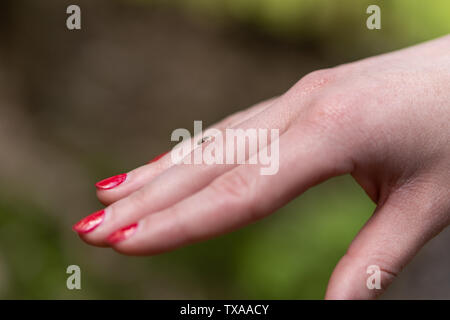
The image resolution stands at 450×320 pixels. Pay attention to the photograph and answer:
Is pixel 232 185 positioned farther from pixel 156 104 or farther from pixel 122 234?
pixel 156 104

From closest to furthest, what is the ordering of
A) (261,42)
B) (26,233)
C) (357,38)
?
(26,233)
(357,38)
(261,42)

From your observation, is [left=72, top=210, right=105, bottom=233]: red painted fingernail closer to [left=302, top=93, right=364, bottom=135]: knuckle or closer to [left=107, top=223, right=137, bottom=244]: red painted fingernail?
[left=107, top=223, right=137, bottom=244]: red painted fingernail

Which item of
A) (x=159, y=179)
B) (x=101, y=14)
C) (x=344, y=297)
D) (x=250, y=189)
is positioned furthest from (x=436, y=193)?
(x=101, y=14)

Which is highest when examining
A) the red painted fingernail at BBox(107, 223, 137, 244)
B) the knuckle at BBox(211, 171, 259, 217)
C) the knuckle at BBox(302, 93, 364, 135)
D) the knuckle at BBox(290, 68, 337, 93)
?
the knuckle at BBox(290, 68, 337, 93)

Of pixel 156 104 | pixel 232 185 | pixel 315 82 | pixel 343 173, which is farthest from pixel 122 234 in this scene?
pixel 156 104

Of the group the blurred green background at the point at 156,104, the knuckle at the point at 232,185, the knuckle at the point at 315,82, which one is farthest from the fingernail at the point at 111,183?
the blurred green background at the point at 156,104

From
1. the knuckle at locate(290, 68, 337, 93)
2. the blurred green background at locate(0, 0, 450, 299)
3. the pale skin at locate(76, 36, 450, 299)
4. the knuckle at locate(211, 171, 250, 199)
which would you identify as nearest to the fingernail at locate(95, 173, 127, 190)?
the pale skin at locate(76, 36, 450, 299)

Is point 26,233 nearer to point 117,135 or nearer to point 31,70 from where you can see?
point 117,135

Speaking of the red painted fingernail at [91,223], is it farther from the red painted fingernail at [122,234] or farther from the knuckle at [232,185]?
the knuckle at [232,185]
